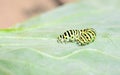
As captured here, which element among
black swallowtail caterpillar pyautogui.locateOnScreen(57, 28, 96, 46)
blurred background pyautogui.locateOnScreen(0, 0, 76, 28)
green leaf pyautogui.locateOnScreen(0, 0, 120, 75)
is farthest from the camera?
blurred background pyautogui.locateOnScreen(0, 0, 76, 28)

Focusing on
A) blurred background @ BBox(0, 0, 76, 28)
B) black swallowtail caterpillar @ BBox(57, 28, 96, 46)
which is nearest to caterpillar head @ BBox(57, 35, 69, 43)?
black swallowtail caterpillar @ BBox(57, 28, 96, 46)

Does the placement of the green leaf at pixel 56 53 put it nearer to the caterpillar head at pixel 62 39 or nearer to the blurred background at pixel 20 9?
the caterpillar head at pixel 62 39

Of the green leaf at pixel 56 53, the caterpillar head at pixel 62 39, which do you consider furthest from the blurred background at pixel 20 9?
the caterpillar head at pixel 62 39

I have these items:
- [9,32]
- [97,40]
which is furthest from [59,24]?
[97,40]

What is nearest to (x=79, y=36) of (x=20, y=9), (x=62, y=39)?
(x=62, y=39)

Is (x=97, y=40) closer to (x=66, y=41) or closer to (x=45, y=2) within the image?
(x=66, y=41)

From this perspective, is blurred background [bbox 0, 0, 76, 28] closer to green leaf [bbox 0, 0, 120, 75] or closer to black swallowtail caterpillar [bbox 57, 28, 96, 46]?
green leaf [bbox 0, 0, 120, 75]

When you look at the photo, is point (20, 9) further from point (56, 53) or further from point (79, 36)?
point (56, 53)
